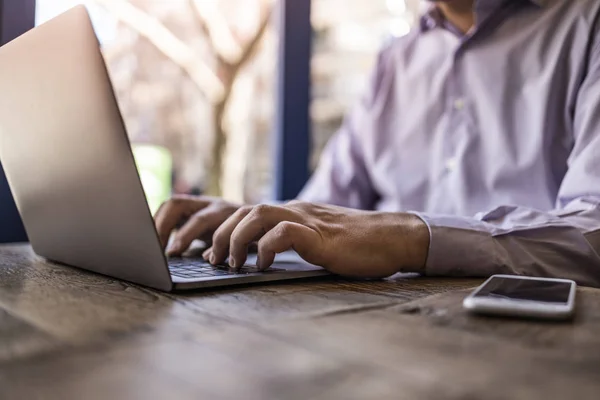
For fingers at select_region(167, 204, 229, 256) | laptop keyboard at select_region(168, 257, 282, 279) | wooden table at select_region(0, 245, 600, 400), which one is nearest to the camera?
wooden table at select_region(0, 245, 600, 400)

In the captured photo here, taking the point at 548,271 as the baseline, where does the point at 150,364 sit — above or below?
above

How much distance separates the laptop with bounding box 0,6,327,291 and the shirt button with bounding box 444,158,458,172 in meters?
0.66

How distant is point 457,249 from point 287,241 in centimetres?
26

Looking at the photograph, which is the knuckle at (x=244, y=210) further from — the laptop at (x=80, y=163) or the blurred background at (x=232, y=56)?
the blurred background at (x=232, y=56)

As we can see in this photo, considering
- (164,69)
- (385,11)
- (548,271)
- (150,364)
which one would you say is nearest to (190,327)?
(150,364)

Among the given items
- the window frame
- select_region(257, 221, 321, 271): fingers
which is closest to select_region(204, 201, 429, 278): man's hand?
select_region(257, 221, 321, 271): fingers

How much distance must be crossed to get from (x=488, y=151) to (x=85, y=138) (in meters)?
0.93

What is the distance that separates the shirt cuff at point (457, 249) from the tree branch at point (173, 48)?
221cm

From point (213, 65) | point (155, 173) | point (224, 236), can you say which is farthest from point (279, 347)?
point (213, 65)

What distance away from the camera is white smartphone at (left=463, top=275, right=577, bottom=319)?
56cm

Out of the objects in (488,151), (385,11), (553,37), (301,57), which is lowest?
(488,151)

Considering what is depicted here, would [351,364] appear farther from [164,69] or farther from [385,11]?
[164,69]

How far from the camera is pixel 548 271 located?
90 centimetres

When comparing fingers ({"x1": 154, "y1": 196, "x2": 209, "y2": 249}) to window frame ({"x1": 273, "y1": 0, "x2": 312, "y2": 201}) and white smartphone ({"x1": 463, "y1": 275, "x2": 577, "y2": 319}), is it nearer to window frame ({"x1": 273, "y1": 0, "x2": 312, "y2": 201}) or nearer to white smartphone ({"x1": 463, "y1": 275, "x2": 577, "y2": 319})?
white smartphone ({"x1": 463, "y1": 275, "x2": 577, "y2": 319})
